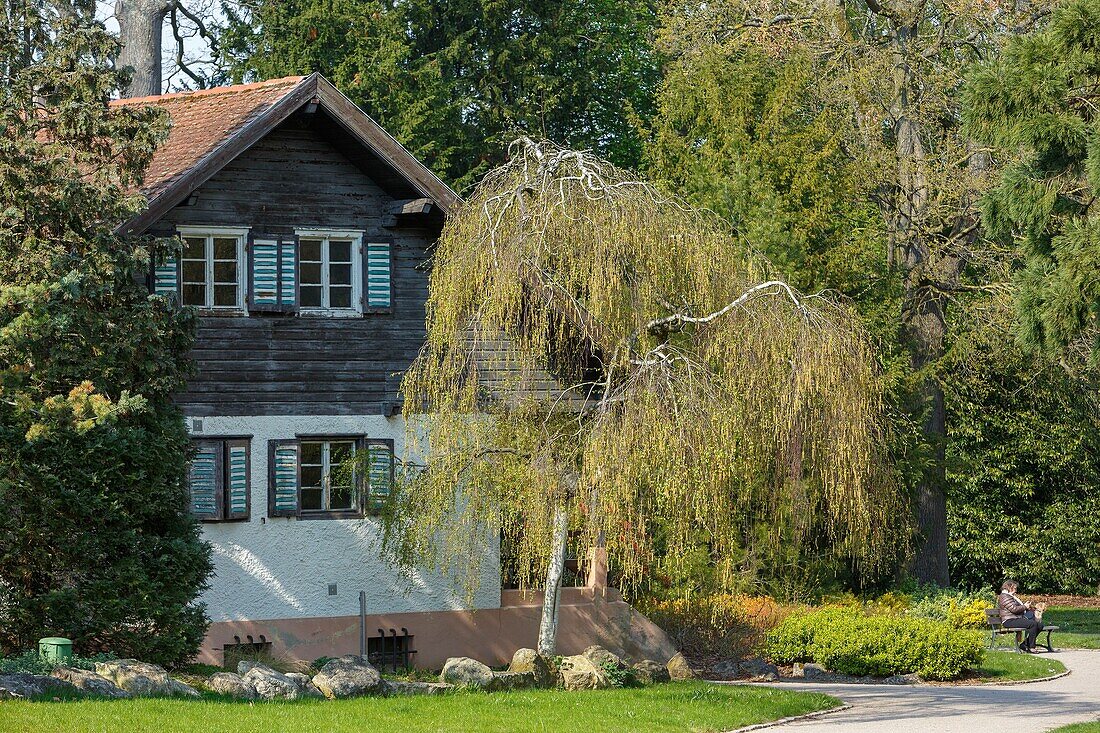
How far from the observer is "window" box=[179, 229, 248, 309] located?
2144 cm

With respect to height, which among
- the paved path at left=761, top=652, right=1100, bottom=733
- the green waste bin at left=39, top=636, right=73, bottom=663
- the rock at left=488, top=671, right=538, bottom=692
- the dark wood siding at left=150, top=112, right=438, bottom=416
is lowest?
the paved path at left=761, top=652, right=1100, bottom=733

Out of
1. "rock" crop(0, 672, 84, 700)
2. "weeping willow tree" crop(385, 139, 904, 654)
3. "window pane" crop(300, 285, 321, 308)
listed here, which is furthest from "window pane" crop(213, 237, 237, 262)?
"rock" crop(0, 672, 84, 700)

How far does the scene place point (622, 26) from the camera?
3847cm

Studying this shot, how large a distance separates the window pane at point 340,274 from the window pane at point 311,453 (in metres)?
2.33

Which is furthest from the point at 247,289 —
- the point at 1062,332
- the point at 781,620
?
the point at 1062,332

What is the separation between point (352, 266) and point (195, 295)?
2293 mm

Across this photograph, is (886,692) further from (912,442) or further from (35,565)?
(35,565)

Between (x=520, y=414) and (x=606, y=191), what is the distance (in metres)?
2.77

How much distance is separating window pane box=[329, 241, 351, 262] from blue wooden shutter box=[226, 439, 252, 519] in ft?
9.71

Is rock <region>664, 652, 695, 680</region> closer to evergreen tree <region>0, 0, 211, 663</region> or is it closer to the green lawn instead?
the green lawn

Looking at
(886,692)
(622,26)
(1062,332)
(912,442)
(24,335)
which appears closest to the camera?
(24,335)

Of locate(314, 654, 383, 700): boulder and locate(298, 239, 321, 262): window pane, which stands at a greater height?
locate(298, 239, 321, 262): window pane

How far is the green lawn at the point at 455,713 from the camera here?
13047 millimetres

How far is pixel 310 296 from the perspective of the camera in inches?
875
